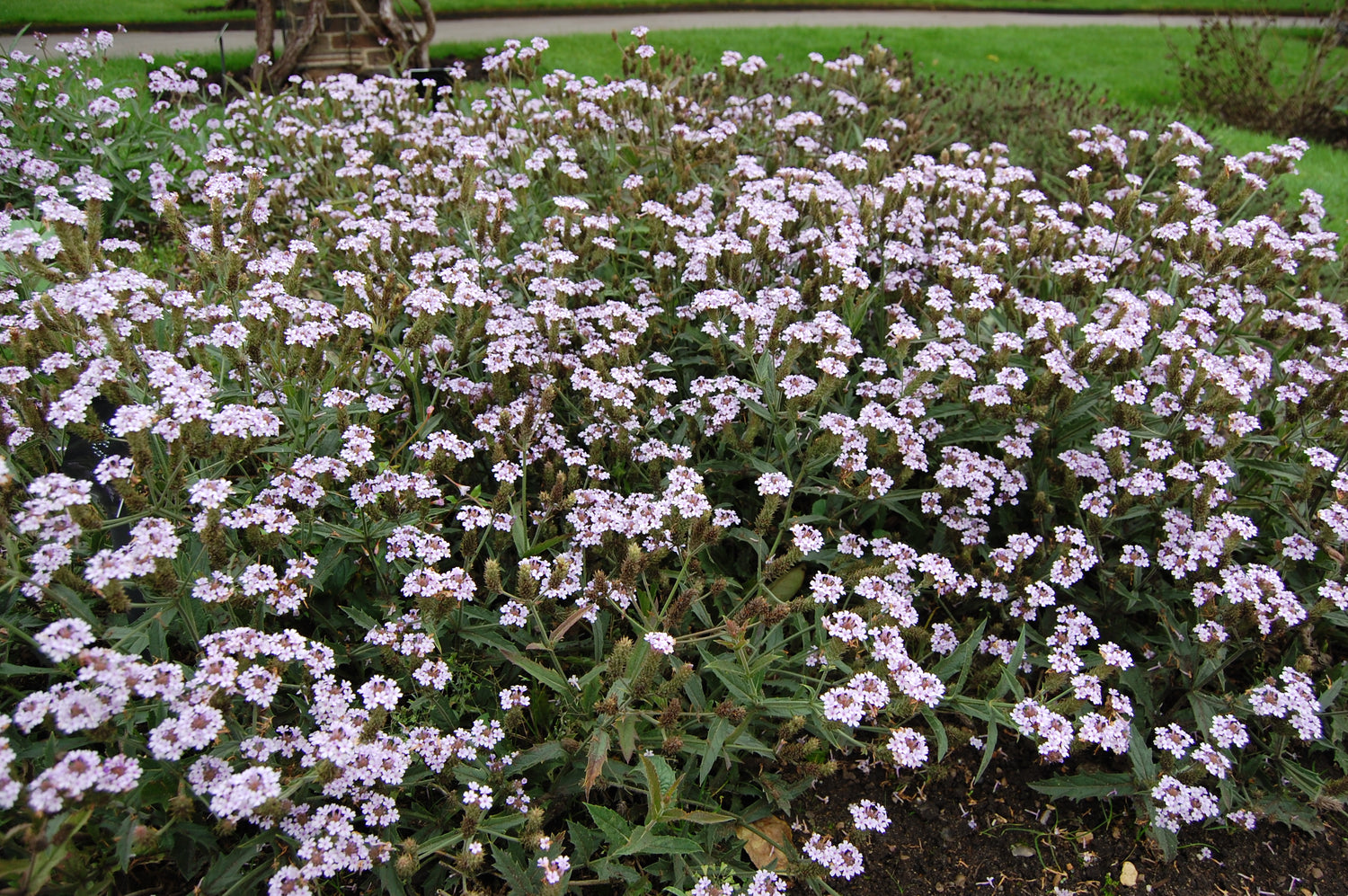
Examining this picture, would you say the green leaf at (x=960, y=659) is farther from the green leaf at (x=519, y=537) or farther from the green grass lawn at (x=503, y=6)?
the green grass lawn at (x=503, y=6)

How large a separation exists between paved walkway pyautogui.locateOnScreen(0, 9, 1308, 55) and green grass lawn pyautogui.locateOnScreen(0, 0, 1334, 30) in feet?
0.40

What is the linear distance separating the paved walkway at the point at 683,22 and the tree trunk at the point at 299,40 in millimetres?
539

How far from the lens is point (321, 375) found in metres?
2.98

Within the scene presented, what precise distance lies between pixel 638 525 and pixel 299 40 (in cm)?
640

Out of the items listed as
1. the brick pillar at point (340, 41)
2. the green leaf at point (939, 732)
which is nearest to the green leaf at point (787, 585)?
the green leaf at point (939, 732)

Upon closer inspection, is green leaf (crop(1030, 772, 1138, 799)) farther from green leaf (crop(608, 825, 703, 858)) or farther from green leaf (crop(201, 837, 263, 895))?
green leaf (crop(201, 837, 263, 895))

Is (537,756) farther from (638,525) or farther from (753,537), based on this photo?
(753,537)

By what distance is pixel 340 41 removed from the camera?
308 inches

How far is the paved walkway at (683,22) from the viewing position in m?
6.95

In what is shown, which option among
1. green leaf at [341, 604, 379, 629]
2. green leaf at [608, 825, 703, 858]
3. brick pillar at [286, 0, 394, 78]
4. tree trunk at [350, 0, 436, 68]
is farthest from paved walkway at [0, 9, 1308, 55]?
green leaf at [608, 825, 703, 858]

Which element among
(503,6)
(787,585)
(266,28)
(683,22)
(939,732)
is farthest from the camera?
(683,22)

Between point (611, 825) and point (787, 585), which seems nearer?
point (611, 825)

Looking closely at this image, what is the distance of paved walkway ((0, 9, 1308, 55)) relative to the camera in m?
6.95

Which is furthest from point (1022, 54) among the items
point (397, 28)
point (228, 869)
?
point (228, 869)
